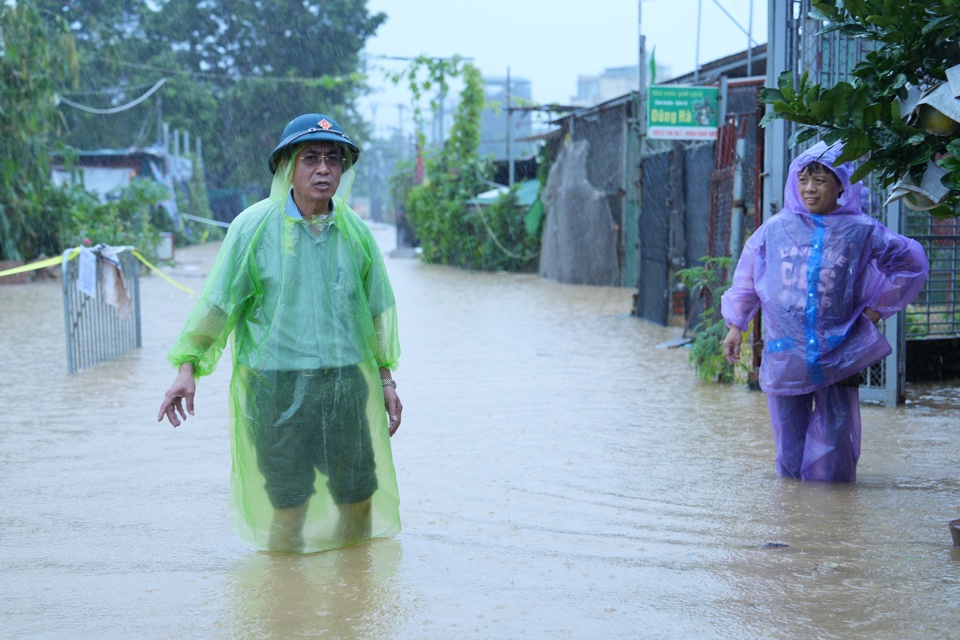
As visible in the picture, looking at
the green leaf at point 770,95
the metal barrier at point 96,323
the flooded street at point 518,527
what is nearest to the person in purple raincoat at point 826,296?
the flooded street at point 518,527

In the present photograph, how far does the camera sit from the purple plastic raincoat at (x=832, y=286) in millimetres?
5117

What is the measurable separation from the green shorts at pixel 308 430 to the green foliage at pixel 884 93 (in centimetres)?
190

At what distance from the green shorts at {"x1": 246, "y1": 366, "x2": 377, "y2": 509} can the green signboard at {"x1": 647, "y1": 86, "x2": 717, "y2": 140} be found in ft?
28.3

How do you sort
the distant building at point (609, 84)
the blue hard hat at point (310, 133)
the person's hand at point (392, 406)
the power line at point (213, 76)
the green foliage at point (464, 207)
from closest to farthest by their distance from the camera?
the blue hard hat at point (310, 133) < the person's hand at point (392, 406) < the green foliage at point (464, 207) < the power line at point (213, 76) < the distant building at point (609, 84)

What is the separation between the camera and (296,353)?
411 centimetres

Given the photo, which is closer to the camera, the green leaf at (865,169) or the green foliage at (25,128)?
the green leaf at (865,169)

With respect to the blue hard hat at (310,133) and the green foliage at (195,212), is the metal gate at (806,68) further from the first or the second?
the green foliage at (195,212)

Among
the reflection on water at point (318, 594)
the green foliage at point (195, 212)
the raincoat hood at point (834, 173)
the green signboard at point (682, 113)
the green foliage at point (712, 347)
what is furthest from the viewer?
the green foliage at point (195, 212)

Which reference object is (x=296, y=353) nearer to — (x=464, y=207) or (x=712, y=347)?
(x=712, y=347)

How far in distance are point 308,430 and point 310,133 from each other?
3.64 feet

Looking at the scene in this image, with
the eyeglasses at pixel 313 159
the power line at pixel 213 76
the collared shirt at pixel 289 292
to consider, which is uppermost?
the power line at pixel 213 76

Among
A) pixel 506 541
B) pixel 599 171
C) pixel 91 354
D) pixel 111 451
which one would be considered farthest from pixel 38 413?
pixel 599 171

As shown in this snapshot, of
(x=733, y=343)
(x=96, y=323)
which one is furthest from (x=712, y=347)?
(x=96, y=323)

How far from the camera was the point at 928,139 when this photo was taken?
3.95 meters
